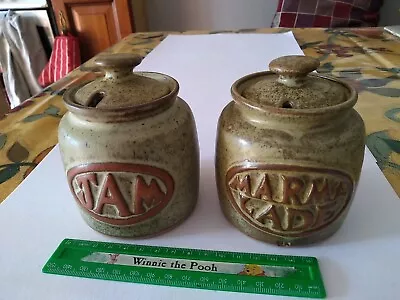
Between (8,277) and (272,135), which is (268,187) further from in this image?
(8,277)

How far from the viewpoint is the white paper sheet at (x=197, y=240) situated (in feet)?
1.41

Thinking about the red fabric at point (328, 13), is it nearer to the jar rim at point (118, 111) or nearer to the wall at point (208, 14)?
the wall at point (208, 14)

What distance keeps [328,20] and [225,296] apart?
5.49ft

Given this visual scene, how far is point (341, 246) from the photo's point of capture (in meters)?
0.48

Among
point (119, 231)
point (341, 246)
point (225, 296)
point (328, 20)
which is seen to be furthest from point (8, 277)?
point (328, 20)

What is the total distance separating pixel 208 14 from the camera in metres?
2.26

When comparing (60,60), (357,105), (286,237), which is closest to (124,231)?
(286,237)

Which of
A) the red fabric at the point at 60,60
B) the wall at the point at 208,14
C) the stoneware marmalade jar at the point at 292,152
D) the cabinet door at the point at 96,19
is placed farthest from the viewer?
the wall at the point at 208,14

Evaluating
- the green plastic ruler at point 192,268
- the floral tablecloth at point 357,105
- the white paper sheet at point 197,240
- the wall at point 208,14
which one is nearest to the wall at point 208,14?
the wall at point 208,14

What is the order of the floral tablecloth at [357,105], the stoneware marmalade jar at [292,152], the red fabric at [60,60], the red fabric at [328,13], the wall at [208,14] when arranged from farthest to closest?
the wall at [208,14] → the red fabric at [60,60] → the red fabric at [328,13] → the floral tablecloth at [357,105] → the stoneware marmalade jar at [292,152]

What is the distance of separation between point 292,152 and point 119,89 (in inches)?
8.1

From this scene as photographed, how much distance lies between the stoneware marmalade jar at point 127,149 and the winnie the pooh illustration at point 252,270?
0.37 ft

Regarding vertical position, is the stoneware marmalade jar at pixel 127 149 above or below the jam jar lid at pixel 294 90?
below

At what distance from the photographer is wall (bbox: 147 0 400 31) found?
2221 mm
